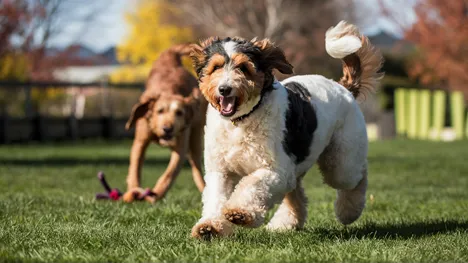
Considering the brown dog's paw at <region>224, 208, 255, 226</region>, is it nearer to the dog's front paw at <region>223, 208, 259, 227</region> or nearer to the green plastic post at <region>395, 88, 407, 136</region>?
the dog's front paw at <region>223, 208, 259, 227</region>

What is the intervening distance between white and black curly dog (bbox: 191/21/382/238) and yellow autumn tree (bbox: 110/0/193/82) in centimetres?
3936

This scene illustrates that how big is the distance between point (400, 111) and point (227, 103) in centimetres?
2295

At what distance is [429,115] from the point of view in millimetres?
25641

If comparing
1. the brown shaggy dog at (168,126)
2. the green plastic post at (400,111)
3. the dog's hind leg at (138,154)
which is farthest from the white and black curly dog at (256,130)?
the green plastic post at (400,111)

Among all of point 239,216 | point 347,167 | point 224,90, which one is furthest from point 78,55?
point 239,216

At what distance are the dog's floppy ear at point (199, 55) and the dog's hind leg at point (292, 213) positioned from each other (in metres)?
1.40

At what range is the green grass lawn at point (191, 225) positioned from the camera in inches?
167

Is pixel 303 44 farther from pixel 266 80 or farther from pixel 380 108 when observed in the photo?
pixel 266 80

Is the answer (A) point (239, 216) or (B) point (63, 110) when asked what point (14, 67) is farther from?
(A) point (239, 216)

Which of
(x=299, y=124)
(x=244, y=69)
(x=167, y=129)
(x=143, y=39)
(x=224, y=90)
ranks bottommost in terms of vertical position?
(x=143, y=39)

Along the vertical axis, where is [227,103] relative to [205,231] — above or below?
above

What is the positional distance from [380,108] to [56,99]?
41.0 ft

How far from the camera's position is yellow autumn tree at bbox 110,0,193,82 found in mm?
46094

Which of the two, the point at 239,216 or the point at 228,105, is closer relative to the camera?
the point at 239,216
